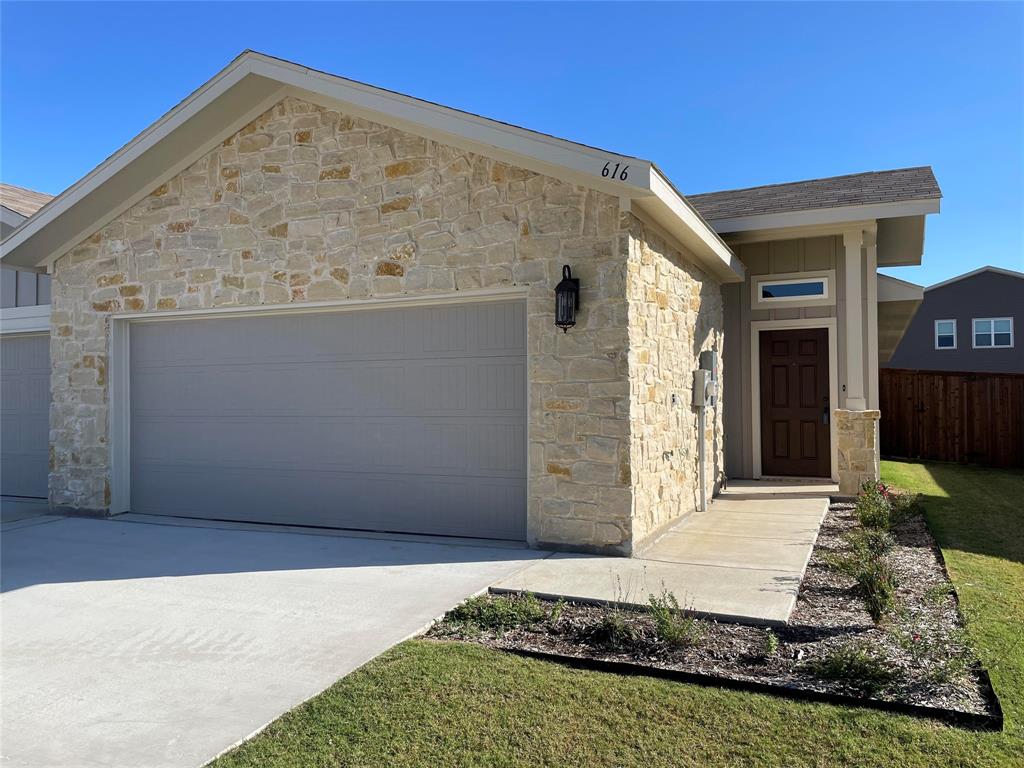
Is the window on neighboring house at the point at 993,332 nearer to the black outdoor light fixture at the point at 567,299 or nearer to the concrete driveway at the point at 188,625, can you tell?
the black outdoor light fixture at the point at 567,299

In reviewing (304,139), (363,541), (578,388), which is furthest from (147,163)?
(578,388)

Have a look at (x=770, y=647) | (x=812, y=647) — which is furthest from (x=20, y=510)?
(x=812, y=647)

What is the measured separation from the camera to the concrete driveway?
3055mm

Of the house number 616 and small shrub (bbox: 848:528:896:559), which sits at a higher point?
the house number 616

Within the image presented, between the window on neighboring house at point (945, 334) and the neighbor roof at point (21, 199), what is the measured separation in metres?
25.6

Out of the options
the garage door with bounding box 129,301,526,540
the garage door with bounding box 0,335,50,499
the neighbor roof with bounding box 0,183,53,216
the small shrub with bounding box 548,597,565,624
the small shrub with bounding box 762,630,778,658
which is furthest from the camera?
the neighbor roof with bounding box 0,183,53,216

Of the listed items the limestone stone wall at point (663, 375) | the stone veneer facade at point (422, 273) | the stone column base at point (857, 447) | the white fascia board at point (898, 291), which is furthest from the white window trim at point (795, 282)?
the white fascia board at point (898, 291)

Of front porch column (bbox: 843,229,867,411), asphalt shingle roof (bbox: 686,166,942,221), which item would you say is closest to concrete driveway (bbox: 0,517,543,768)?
front porch column (bbox: 843,229,867,411)

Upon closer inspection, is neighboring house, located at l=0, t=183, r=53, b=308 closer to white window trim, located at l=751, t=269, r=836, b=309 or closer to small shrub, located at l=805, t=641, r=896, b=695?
white window trim, located at l=751, t=269, r=836, b=309

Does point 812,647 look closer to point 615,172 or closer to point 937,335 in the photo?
point 615,172

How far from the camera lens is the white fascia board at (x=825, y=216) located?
8.70 m

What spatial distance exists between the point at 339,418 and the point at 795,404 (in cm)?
630

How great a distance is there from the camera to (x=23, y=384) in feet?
31.8

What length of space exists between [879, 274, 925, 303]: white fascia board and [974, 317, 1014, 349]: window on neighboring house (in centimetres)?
1532
